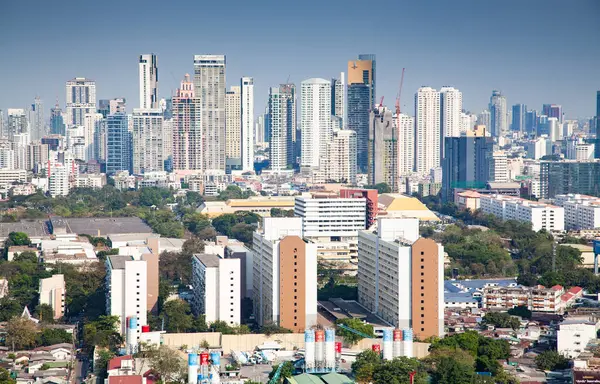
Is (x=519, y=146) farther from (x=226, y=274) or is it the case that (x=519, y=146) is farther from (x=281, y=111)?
(x=226, y=274)

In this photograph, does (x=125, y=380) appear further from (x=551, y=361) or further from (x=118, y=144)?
(x=118, y=144)

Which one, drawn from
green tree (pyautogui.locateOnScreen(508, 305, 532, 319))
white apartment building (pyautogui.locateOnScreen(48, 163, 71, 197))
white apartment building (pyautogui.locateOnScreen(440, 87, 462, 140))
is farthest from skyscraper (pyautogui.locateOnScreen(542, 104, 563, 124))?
green tree (pyautogui.locateOnScreen(508, 305, 532, 319))

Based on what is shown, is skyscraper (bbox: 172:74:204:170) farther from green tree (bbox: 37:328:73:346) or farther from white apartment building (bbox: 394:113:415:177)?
green tree (bbox: 37:328:73:346)

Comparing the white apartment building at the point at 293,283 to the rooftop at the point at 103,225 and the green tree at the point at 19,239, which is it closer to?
the green tree at the point at 19,239

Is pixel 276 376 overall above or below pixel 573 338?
below

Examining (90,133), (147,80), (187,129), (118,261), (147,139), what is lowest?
(118,261)

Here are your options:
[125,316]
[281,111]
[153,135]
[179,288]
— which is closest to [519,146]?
[281,111]

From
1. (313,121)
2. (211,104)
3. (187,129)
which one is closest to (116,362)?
(187,129)
